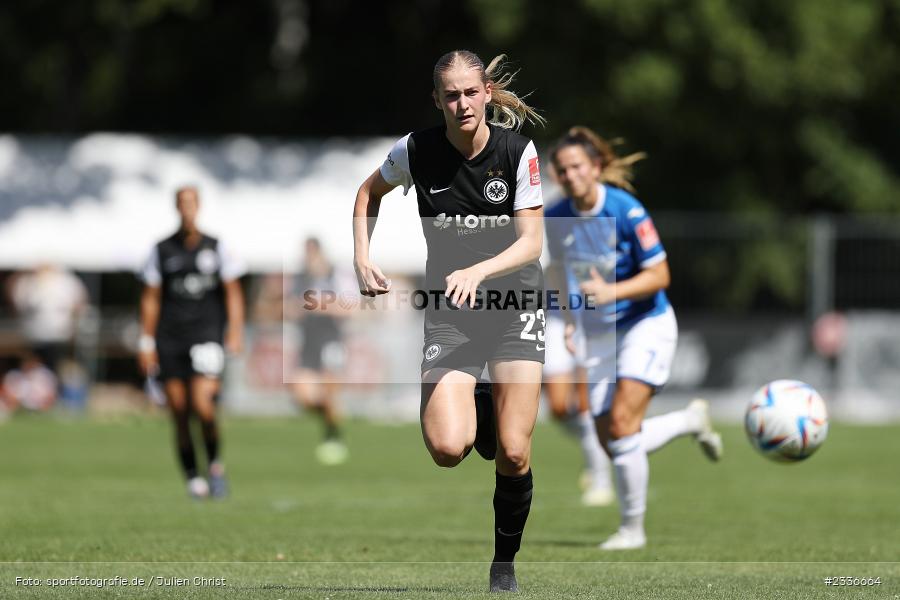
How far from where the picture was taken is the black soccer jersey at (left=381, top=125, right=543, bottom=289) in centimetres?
720

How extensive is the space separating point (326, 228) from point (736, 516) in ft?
45.6

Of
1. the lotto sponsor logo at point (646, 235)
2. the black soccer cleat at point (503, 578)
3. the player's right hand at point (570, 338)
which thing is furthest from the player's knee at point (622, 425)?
the black soccer cleat at point (503, 578)

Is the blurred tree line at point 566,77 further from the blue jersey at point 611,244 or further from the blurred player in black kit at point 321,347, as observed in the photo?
the blue jersey at point 611,244

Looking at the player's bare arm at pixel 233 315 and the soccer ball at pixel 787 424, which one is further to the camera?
the player's bare arm at pixel 233 315

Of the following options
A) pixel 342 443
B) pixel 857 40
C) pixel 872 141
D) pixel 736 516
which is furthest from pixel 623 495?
pixel 872 141

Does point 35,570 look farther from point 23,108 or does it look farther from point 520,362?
point 23,108

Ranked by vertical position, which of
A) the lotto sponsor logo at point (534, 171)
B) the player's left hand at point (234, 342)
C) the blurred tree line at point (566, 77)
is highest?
the blurred tree line at point (566, 77)

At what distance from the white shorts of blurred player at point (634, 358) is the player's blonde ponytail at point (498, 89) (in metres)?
2.28

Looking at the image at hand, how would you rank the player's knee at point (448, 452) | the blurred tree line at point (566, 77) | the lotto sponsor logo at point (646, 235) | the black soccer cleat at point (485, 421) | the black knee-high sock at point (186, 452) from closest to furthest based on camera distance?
the player's knee at point (448, 452)
the black soccer cleat at point (485, 421)
the lotto sponsor logo at point (646, 235)
the black knee-high sock at point (186, 452)
the blurred tree line at point (566, 77)

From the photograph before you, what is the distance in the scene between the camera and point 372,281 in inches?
275

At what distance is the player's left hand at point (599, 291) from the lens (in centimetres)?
902

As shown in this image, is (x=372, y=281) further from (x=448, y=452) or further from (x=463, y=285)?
(x=448, y=452)

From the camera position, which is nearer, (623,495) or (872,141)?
(623,495)

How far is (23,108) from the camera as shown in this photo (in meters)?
30.8
